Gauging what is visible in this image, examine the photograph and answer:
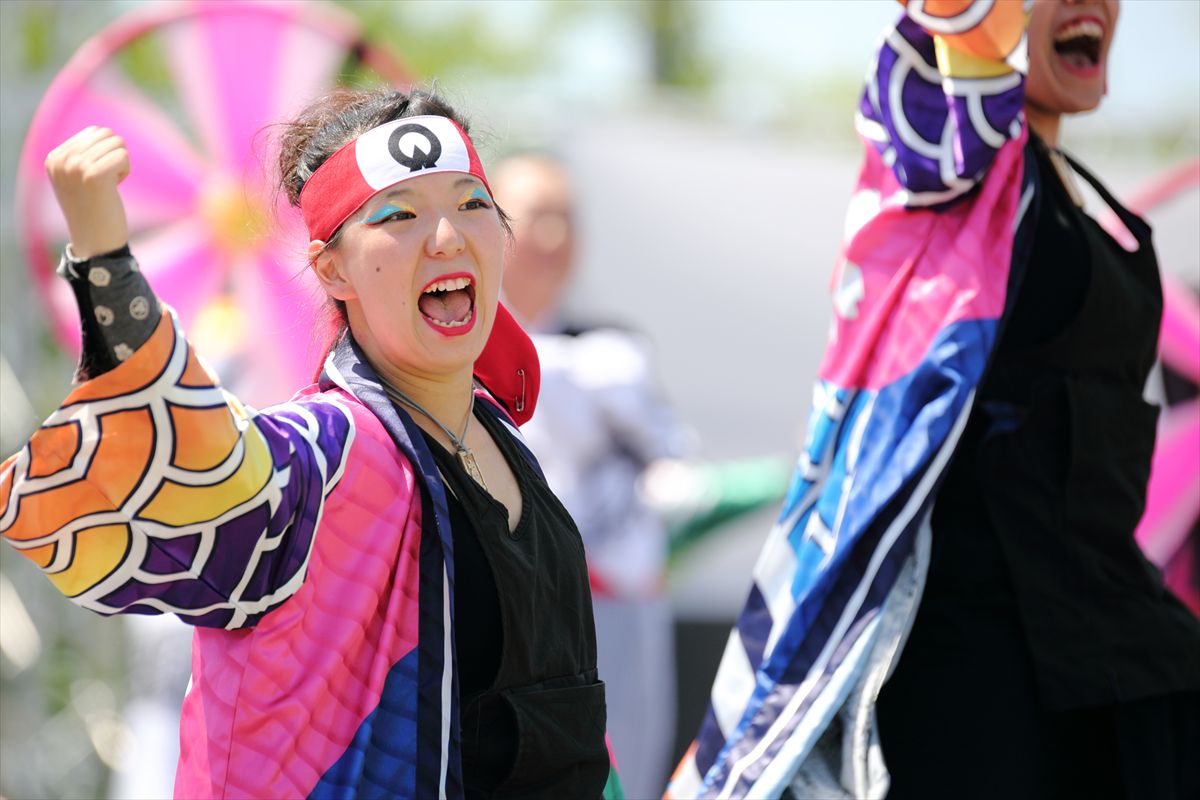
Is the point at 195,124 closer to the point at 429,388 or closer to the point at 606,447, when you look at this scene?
the point at 606,447

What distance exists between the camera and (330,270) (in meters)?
1.88

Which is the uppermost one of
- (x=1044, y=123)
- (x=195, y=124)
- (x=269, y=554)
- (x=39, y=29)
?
(x=39, y=29)

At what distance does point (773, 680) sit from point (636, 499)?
2.01 meters

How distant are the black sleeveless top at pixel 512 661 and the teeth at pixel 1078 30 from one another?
4.11ft

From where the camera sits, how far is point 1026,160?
2480mm

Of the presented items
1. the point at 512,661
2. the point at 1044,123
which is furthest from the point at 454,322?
the point at 1044,123

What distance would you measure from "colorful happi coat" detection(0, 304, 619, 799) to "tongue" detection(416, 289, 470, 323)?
3.8 inches

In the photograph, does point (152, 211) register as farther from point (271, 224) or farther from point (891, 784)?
point (891, 784)

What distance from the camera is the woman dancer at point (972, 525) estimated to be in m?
2.33

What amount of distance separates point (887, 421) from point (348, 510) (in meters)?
0.99

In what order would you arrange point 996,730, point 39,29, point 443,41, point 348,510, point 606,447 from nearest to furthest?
point 348,510
point 996,730
point 606,447
point 39,29
point 443,41

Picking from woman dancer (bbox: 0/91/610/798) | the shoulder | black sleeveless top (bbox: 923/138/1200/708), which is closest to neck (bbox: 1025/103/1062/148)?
black sleeveless top (bbox: 923/138/1200/708)

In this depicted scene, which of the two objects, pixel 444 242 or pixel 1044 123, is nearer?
pixel 444 242

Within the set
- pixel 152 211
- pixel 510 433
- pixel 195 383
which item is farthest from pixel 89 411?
pixel 152 211
